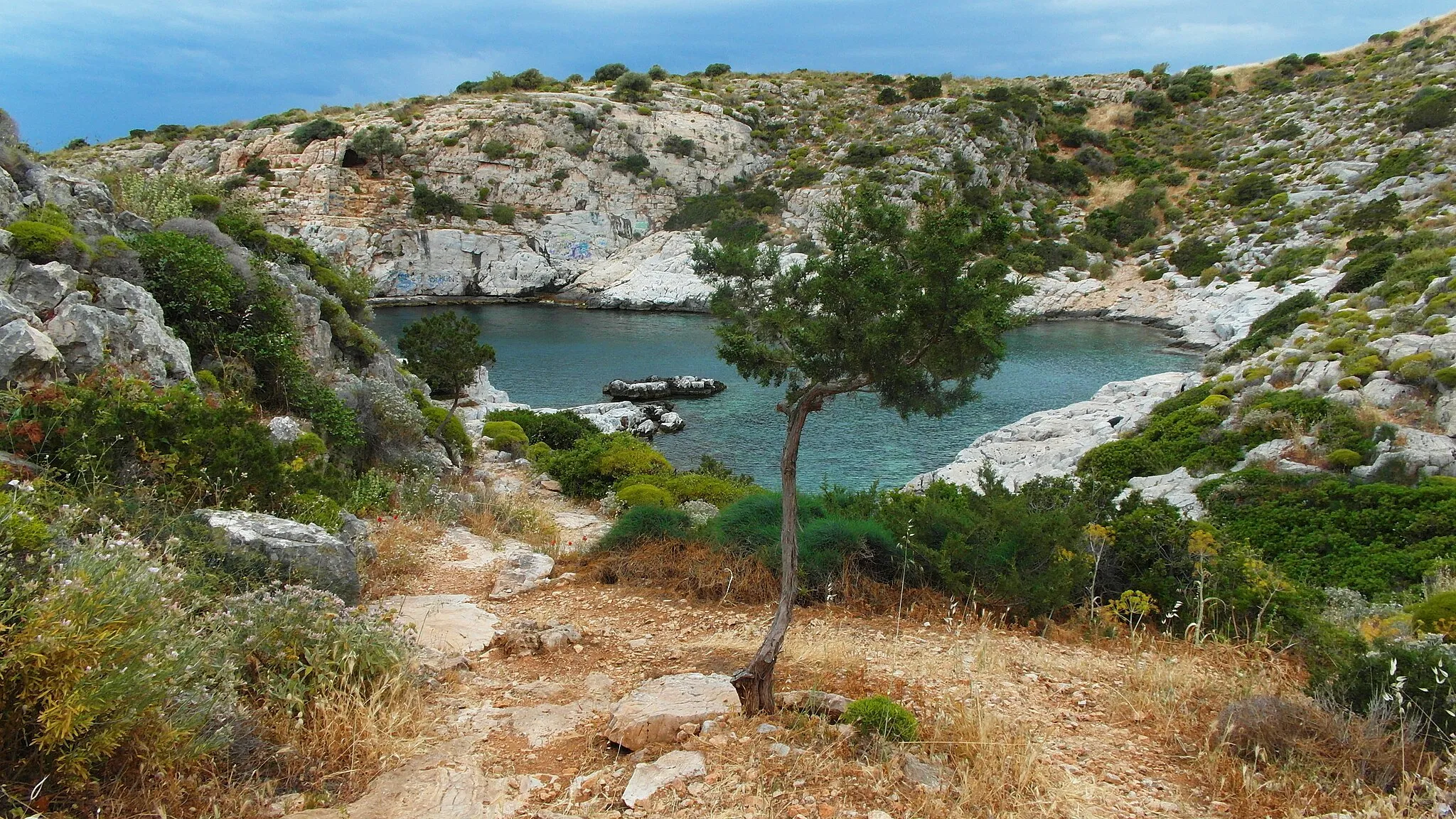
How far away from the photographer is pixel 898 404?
532 centimetres

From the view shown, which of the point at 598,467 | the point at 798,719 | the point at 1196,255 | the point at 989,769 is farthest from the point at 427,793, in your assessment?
the point at 1196,255

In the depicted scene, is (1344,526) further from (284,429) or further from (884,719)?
(284,429)

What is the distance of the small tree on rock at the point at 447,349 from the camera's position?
17625 millimetres

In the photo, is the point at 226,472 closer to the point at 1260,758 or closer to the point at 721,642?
the point at 721,642

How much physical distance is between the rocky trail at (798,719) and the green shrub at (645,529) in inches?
70.2

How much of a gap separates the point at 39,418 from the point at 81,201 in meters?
6.90

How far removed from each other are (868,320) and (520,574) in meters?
5.22

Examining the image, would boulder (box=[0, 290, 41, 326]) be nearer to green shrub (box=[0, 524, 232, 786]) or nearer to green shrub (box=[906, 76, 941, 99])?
green shrub (box=[0, 524, 232, 786])

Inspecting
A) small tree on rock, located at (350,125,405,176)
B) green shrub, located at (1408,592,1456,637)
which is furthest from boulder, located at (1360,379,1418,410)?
small tree on rock, located at (350,125,405,176)

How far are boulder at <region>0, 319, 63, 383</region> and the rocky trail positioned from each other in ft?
12.4

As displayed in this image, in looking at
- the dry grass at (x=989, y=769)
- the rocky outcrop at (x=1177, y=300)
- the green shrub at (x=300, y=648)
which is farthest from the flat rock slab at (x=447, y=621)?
the rocky outcrop at (x=1177, y=300)

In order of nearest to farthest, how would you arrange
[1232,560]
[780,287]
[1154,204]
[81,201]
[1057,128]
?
[780,287], [1232,560], [81,201], [1154,204], [1057,128]

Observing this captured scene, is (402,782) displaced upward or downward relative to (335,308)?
downward

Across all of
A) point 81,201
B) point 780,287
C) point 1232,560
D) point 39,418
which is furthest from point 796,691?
point 81,201
